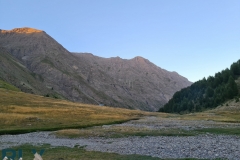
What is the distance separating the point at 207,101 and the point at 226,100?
66.9 ft

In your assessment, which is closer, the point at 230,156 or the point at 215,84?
the point at 230,156

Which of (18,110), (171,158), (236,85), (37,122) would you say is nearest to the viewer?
(171,158)

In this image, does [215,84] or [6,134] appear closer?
[6,134]

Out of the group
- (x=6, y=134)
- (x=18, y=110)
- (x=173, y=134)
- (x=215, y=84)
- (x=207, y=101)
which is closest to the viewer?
(x=173, y=134)

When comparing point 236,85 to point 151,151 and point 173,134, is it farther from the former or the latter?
point 151,151

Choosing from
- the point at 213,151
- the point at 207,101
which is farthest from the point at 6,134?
the point at 207,101

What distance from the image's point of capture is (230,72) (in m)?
188

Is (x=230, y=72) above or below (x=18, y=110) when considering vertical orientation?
above

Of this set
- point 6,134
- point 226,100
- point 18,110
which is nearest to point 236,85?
point 226,100

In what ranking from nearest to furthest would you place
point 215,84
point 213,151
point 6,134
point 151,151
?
1. point 213,151
2. point 151,151
3. point 6,134
4. point 215,84

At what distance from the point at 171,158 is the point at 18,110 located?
82.1m

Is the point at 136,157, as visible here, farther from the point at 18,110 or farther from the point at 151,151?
the point at 18,110

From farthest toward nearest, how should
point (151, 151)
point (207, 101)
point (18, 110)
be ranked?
point (207, 101), point (18, 110), point (151, 151)

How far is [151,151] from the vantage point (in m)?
28.8
